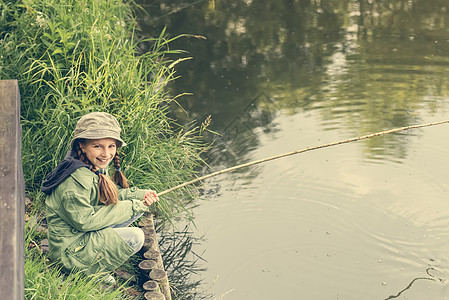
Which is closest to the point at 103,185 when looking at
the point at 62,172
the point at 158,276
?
the point at 62,172

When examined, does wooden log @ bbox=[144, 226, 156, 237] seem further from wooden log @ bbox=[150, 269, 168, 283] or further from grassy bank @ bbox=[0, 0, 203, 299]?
wooden log @ bbox=[150, 269, 168, 283]

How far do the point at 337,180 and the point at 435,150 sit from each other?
110cm

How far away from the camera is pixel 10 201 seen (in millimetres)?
2691

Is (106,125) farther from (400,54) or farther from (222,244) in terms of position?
(400,54)

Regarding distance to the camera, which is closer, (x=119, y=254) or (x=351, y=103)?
(x=119, y=254)

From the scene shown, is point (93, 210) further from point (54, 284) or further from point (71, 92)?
point (71, 92)

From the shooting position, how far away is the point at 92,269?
4234 millimetres

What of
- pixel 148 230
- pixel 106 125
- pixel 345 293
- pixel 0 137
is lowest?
pixel 345 293

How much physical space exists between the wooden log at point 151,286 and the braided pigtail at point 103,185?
54cm

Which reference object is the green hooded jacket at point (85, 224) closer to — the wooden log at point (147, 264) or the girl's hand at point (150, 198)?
the girl's hand at point (150, 198)

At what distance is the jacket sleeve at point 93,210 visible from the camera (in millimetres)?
4035

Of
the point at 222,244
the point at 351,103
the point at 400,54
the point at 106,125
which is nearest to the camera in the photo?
the point at 106,125

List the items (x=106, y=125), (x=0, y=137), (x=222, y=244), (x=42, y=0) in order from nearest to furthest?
1. (x=0, y=137)
2. (x=106, y=125)
3. (x=222, y=244)
4. (x=42, y=0)

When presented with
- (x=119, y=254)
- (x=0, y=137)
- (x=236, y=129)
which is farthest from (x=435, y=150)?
(x=0, y=137)
